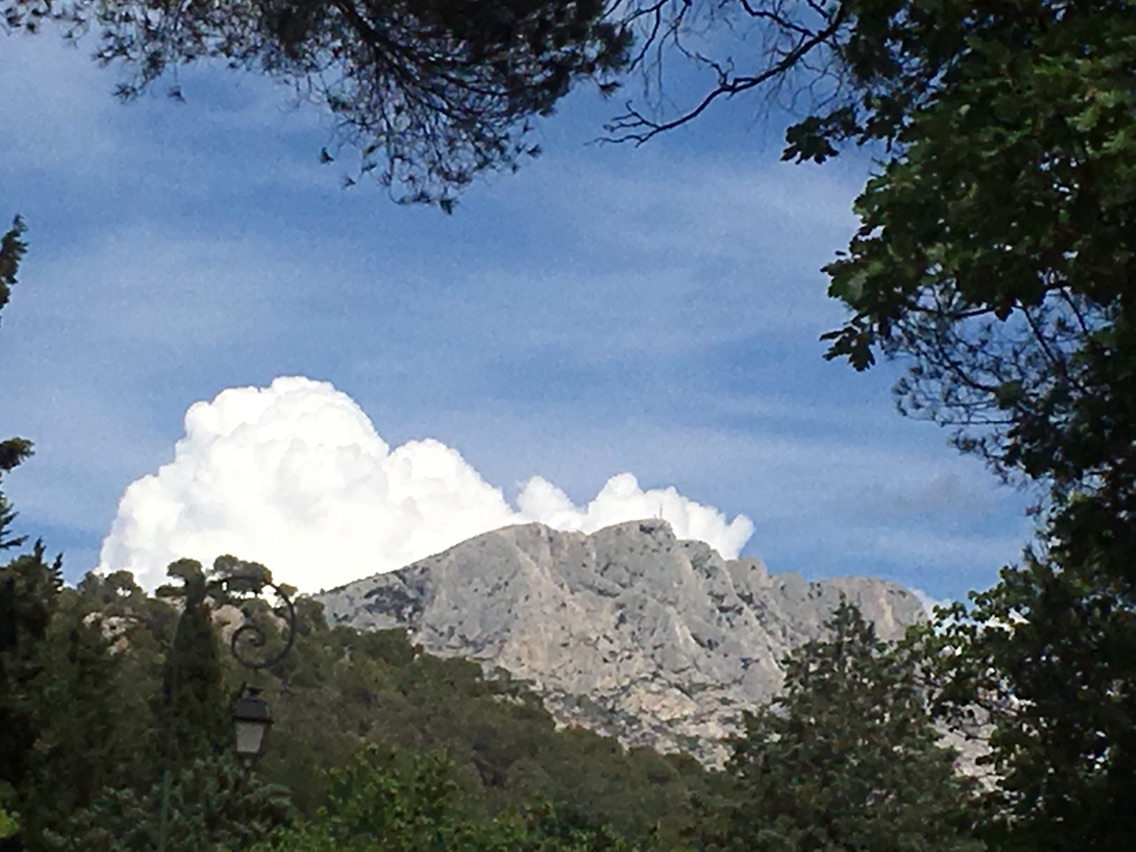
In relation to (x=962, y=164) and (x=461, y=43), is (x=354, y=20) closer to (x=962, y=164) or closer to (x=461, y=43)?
(x=461, y=43)

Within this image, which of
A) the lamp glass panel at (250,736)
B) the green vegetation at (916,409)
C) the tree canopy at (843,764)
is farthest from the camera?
the tree canopy at (843,764)

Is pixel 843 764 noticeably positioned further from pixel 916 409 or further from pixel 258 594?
pixel 916 409

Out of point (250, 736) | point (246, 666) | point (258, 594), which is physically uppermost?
point (258, 594)

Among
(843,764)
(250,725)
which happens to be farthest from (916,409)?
(843,764)

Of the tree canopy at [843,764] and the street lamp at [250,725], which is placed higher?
the tree canopy at [843,764]

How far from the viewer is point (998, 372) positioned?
9.91 metres

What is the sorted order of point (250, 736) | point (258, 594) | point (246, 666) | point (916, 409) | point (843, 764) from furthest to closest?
point (843, 764)
point (258, 594)
point (246, 666)
point (250, 736)
point (916, 409)

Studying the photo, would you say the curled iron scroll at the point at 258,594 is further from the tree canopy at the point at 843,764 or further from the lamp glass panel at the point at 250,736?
the tree canopy at the point at 843,764

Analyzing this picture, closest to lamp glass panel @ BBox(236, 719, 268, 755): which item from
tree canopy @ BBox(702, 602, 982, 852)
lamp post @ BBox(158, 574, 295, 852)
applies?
lamp post @ BBox(158, 574, 295, 852)

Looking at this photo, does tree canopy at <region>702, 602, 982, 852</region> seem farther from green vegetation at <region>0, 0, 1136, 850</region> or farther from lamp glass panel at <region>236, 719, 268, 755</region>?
lamp glass panel at <region>236, 719, 268, 755</region>

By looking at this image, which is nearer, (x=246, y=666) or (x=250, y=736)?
(x=250, y=736)

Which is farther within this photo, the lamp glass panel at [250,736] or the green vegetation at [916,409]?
the lamp glass panel at [250,736]

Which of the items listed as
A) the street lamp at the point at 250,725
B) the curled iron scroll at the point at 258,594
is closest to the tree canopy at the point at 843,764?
the curled iron scroll at the point at 258,594

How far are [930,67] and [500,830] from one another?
2141 centimetres
